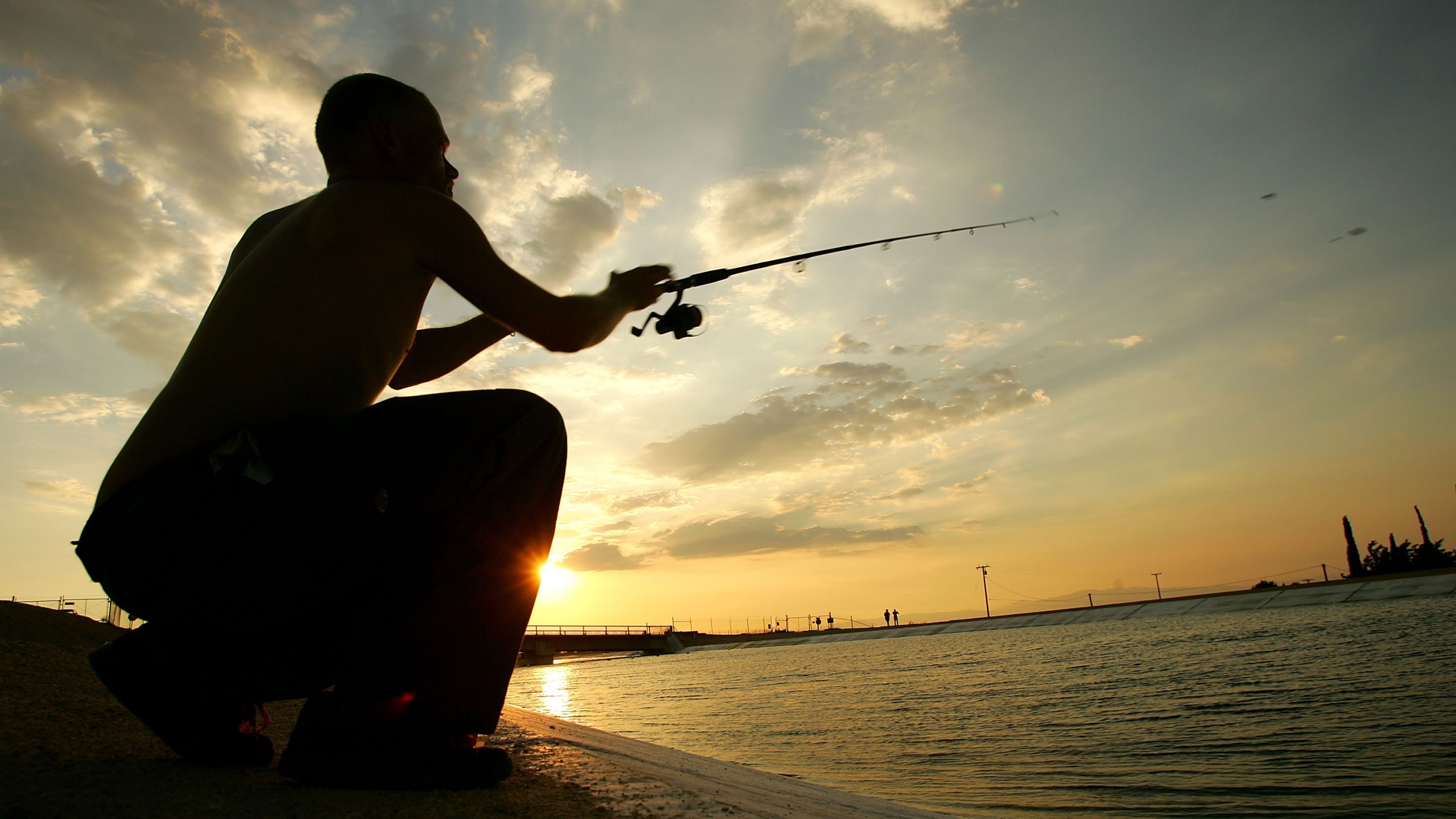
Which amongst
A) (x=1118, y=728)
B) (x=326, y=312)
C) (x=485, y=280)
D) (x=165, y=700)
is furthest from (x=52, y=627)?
(x=1118, y=728)

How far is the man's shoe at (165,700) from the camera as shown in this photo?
1965 millimetres

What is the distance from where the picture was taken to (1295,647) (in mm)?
23250

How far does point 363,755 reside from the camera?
182cm

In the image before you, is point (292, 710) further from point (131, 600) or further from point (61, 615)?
point (61, 615)

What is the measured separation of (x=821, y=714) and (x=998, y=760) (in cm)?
652

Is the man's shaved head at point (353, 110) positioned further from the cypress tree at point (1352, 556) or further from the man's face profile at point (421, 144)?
the cypress tree at point (1352, 556)

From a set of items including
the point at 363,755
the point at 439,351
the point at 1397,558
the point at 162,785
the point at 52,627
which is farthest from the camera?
the point at 1397,558

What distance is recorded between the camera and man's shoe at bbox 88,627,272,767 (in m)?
1.96

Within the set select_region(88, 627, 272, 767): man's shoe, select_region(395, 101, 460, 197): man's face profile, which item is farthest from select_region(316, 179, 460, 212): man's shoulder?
select_region(88, 627, 272, 767): man's shoe

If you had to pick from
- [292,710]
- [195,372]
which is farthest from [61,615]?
[195,372]

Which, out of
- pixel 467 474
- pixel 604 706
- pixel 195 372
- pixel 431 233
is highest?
pixel 431 233

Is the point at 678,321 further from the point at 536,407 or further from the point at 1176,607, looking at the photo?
the point at 1176,607

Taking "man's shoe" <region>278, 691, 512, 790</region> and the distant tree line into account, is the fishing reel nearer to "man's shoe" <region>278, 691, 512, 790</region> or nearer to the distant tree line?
"man's shoe" <region>278, 691, 512, 790</region>

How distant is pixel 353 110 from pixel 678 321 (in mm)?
1965
